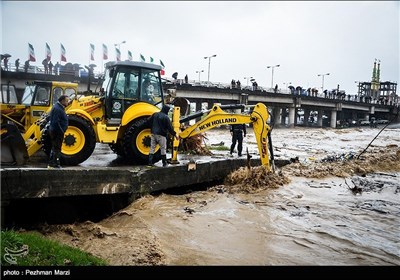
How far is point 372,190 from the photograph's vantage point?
9664 mm

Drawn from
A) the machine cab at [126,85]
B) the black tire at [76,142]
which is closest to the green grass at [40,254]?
the black tire at [76,142]

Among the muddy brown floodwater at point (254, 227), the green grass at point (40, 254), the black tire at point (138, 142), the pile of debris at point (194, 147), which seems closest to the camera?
the green grass at point (40, 254)

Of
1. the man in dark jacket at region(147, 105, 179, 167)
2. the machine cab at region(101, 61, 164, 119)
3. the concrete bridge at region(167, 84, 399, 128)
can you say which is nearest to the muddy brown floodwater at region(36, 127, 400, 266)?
the man in dark jacket at region(147, 105, 179, 167)

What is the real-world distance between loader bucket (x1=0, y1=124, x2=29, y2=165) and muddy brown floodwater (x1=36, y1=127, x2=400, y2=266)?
196 centimetres

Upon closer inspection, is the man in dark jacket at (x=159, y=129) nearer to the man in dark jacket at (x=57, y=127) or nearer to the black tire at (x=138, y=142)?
the black tire at (x=138, y=142)

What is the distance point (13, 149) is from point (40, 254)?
3.55 meters

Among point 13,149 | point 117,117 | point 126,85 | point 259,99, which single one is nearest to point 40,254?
point 13,149

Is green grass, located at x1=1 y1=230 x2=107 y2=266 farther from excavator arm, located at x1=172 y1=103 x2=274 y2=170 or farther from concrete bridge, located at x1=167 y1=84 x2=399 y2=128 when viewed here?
concrete bridge, located at x1=167 y1=84 x2=399 y2=128

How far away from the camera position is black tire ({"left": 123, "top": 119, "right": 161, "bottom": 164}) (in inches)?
316

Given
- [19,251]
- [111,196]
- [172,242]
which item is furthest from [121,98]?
A: [19,251]

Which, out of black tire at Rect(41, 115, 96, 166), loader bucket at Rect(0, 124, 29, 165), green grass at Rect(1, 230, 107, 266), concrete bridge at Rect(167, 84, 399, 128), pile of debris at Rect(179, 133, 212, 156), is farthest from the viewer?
concrete bridge at Rect(167, 84, 399, 128)

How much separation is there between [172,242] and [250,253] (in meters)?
1.40

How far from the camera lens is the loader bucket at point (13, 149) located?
6.81 metres

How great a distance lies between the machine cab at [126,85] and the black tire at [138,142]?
63cm
